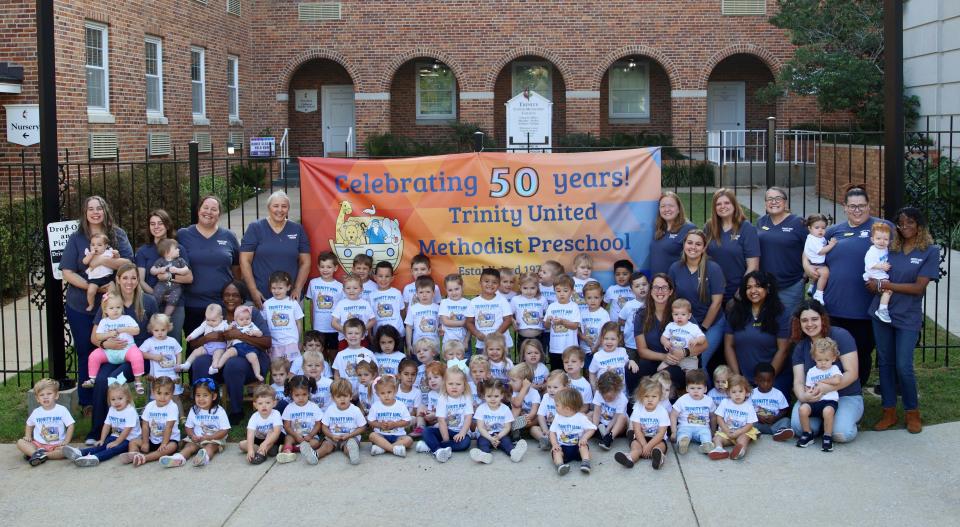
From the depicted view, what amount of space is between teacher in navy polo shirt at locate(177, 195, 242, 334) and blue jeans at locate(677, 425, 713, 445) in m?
3.45

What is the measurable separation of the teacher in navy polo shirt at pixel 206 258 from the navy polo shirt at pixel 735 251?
3.52m

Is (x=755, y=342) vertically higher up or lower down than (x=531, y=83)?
lower down

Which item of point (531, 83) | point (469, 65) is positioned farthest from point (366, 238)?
point (531, 83)

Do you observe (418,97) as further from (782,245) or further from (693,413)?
(693,413)

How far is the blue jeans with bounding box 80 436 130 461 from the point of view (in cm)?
671

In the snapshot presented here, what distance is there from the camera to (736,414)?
266 inches

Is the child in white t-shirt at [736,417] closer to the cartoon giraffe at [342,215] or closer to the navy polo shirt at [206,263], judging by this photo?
the cartoon giraffe at [342,215]

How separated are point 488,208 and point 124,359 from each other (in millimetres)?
2930

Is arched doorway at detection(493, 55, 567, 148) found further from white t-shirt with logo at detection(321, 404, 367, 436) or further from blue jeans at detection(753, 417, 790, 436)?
white t-shirt with logo at detection(321, 404, 367, 436)

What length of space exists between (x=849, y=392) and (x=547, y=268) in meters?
2.28

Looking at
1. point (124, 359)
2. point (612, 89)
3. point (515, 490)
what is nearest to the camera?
point (515, 490)

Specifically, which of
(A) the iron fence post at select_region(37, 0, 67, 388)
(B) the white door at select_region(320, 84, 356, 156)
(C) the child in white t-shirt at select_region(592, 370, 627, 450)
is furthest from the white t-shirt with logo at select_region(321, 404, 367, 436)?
(B) the white door at select_region(320, 84, 356, 156)

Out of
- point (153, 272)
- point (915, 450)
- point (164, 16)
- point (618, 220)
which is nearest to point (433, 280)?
point (618, 220)

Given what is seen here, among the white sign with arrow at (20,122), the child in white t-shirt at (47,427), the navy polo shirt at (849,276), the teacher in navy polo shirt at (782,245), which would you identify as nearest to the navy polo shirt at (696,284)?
the teacher in navy polo shirt at (782,245)
